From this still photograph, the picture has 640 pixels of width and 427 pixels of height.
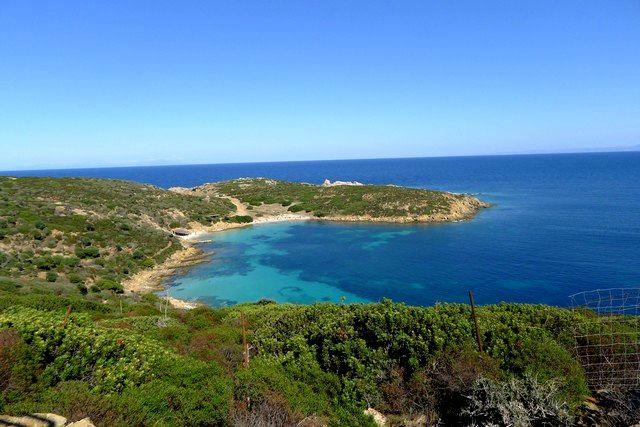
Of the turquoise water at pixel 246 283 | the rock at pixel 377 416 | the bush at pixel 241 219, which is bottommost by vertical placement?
the turquoise water at pixel 246 283

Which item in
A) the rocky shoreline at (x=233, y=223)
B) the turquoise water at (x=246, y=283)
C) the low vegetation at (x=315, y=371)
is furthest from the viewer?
the rocky shoreline at (x=233, y=223)

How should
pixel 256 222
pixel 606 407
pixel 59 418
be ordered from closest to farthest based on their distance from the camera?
pixel 59 418
pixel 606 407
pixel 256 222

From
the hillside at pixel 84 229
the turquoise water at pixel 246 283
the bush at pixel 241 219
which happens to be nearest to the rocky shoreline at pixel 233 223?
the bush at pixel 241 219

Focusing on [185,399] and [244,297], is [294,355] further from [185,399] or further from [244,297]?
[244,297]

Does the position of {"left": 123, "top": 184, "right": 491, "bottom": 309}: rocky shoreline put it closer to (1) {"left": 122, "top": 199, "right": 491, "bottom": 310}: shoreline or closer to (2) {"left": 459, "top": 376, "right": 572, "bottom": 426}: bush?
(1) {"left": 122, "top": 199, "right": 491, "bottom": 310}: shoreline

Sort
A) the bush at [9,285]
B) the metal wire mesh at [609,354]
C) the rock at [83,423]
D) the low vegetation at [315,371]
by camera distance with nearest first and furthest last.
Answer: the rock at [83,423] < the low vegetation at [315,371] < the metal wire mesh at [609,354] < the bush at [9,285]

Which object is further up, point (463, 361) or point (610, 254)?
point (463, 361)

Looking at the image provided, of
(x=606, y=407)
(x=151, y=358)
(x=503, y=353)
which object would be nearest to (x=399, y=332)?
(x=503, y=353)

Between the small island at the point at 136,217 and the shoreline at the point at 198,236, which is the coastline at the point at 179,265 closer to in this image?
the shoreline at the point at 198,236

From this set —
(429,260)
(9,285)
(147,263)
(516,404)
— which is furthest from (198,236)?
(516,404)
